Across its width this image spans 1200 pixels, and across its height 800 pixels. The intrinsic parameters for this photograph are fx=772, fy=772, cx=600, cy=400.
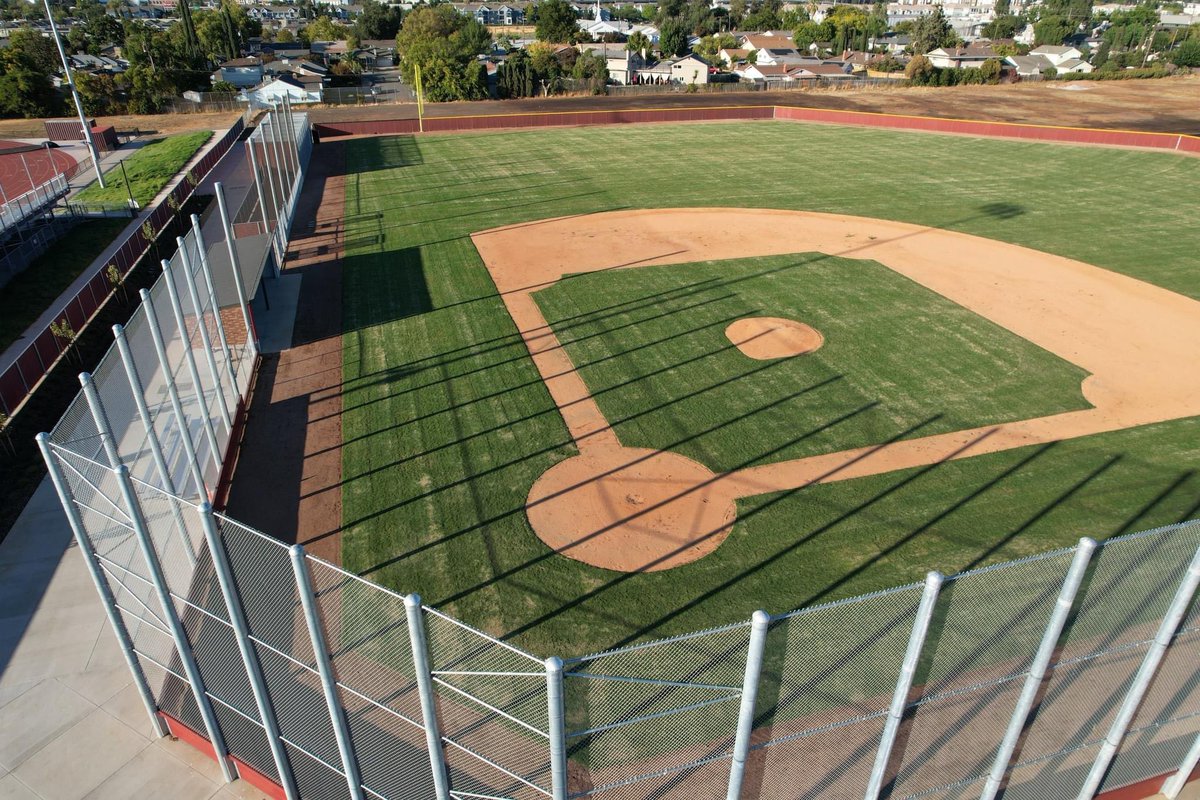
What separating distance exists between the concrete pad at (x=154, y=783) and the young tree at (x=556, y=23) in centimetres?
12230

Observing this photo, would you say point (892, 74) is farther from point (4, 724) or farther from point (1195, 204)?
point (4, 724)

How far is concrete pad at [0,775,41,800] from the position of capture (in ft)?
28.9

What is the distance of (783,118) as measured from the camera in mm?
53594

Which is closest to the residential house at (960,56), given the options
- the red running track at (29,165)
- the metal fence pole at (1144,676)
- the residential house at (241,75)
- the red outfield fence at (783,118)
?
the red outfield fence at (783,118)

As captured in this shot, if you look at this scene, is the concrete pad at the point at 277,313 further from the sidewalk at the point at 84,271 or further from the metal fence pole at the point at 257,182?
the sidewalk at the point at 84,271

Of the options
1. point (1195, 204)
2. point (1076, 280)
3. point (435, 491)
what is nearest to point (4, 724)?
point (435, 491)

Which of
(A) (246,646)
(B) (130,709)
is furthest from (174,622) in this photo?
(B) (130,709)

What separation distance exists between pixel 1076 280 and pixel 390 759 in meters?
24.0

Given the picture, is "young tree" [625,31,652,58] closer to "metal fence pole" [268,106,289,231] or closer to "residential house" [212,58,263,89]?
"residential house" [212,58,263,89]

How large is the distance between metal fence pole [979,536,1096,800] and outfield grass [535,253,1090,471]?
7363 mm

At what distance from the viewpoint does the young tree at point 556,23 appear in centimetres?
11506

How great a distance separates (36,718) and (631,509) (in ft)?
28.8

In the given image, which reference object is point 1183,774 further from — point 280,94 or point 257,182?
point 280,94

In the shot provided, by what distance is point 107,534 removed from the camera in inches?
360
